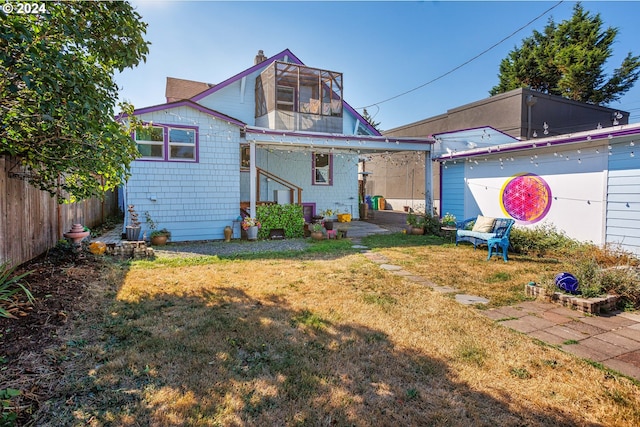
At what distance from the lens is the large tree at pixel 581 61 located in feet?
69.3

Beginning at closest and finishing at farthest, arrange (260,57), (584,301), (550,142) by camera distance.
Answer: (584,301), (550,142), (260,57)

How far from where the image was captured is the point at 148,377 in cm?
275

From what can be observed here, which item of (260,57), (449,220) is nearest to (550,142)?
(449,220)

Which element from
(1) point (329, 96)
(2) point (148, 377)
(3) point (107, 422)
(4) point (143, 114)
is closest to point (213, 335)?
(2) point (148, 377)

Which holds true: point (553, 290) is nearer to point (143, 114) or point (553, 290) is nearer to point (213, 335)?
point (213, 335)

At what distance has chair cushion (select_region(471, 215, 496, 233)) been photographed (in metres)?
8.51

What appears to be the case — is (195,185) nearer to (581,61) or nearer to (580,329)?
(580,329)

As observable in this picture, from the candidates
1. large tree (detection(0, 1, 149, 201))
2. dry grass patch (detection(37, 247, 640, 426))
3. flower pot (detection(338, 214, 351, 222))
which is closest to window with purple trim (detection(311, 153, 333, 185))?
flower pot (detection(338, 214, 351, 222))

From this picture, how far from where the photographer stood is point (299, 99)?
41.0 ft

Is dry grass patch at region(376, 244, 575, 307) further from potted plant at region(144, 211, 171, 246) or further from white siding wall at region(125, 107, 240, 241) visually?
potted plant at region(144, 211, 171, 246)

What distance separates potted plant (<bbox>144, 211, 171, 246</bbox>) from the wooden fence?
6.17ft

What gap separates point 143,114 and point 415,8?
989cm

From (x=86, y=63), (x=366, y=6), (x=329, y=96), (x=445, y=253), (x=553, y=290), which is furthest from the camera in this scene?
(x=329, y=96)

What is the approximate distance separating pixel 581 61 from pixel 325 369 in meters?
27.3
